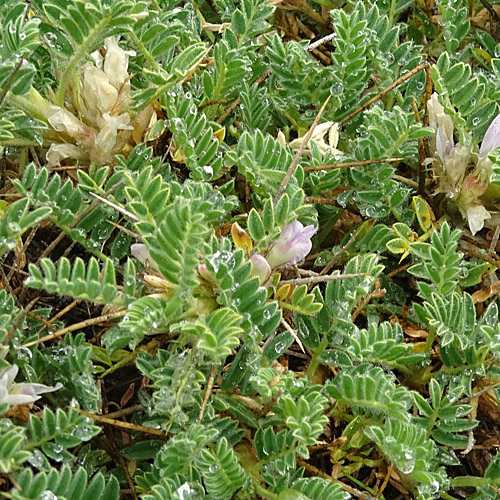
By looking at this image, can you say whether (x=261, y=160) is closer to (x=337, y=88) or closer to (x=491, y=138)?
(x=337, y=88)

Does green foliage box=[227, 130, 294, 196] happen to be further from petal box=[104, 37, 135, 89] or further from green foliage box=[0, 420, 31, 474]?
green foliage box=[0, 420, 31, 474]

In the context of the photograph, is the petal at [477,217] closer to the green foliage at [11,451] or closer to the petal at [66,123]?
the petal at [66,123]

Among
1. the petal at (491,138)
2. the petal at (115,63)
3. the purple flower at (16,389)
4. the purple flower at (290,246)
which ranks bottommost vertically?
the purple flower at (16,389)

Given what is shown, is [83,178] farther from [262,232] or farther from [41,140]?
[262,232]

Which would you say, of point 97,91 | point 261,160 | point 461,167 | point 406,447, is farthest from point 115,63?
point 406,447

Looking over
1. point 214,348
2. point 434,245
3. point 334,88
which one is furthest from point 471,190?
point 214,348

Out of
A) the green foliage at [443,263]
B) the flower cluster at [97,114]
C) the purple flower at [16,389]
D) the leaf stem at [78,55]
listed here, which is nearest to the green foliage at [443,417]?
the green foliage at [443,263]
